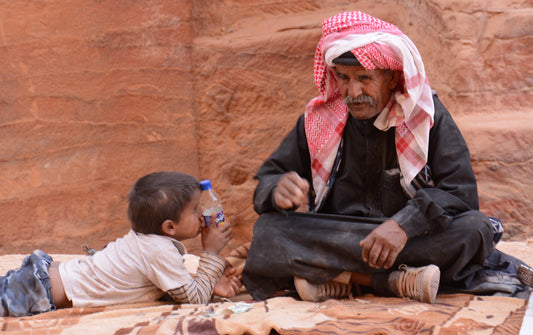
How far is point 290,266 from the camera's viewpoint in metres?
3.21

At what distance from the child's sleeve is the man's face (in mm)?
1017

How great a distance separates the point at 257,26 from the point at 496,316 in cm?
328

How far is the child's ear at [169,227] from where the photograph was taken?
326 centimetres

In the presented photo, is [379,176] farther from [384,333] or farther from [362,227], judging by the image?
[384,333]

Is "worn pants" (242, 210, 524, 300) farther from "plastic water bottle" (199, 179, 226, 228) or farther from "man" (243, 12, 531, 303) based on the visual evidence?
"plastic water bottle" (199, 179, 226, 228)

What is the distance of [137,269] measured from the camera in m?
3.24

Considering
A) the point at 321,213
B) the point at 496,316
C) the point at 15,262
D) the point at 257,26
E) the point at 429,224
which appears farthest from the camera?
the point at 257,26

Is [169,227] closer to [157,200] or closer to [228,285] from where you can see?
[157,200]

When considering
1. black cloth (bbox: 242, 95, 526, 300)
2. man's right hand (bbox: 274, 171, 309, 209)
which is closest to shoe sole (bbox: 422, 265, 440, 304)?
black cloth (bbox: 242, 95, 526, 300)

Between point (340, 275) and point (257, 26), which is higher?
point (257, 26)

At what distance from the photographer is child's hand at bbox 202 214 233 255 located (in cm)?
339

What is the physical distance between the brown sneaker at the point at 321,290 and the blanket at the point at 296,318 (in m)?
0.05

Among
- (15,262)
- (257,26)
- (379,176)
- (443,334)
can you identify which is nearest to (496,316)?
(443,334)

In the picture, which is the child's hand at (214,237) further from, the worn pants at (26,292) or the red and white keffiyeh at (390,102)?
the worn pants at (26,292)
